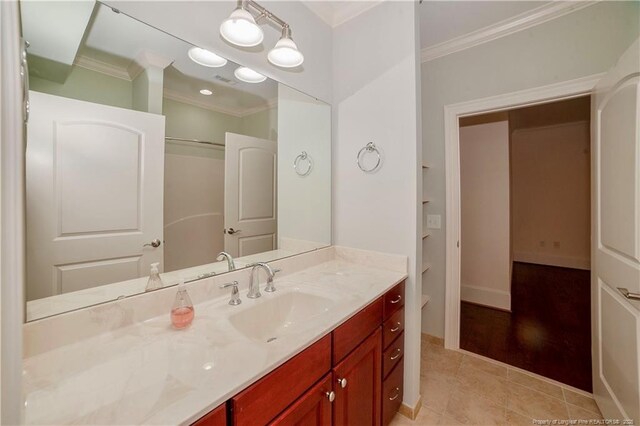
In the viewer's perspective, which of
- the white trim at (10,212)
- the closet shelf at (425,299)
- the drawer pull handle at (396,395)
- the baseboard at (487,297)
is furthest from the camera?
the baseboard at (487,297)

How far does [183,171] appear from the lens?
115 cm

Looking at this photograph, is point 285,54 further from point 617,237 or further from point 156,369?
point 617,237

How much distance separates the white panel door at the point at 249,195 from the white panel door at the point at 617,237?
1774mm

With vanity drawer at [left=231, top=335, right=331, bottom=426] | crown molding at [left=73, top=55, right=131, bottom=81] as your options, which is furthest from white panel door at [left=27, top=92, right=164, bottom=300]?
vanity drawer at [left=231, top=335, right=331, bottom=426]

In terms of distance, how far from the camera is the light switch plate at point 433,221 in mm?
2299

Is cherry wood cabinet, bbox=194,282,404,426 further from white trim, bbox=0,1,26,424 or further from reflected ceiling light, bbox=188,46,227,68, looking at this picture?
reflected ceiling light, bbox=188,46,227,68

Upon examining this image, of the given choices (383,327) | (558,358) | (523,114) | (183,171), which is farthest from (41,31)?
(523,114)

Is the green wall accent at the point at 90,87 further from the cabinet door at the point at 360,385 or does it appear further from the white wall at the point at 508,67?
the white wall at the point at 508,67

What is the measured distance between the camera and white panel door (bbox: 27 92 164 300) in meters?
0.81

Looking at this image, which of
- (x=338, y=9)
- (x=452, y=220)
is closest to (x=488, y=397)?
(x=452, y=220)

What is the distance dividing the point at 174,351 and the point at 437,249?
215 centimetres

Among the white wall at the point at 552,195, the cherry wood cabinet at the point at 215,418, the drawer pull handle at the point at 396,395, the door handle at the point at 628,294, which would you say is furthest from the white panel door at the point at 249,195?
the white wall at the point at 552,195

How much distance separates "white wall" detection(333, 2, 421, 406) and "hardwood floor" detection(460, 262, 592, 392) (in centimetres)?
112

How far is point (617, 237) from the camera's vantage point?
1.29m
